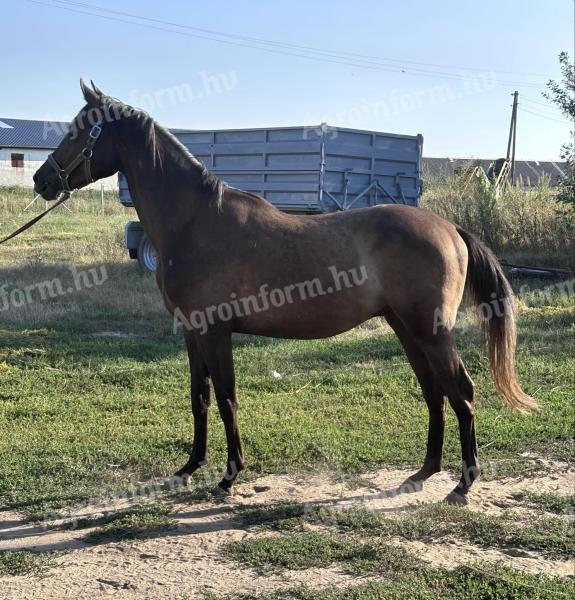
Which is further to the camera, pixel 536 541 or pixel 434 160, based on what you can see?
pixel 434 160

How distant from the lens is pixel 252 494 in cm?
443

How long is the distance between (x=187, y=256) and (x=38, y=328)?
17.7ft

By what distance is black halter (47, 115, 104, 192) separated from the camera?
458cm

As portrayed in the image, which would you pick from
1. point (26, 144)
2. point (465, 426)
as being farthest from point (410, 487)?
point (26, 144)

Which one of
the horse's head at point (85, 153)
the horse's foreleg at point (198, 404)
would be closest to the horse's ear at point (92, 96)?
the horse's head at point (85, 153)

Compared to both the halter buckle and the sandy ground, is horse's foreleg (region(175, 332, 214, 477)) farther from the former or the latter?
the halter buckle

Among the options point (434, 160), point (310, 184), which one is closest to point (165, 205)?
point (310, 184)

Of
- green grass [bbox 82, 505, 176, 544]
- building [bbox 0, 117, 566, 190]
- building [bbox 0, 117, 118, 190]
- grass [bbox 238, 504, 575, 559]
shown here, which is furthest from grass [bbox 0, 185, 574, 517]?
building [bbox 0, 117, 118, 190]

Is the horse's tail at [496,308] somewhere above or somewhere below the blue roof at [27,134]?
below

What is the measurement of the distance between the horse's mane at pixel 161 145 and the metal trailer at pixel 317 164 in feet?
23.7

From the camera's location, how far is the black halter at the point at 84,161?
180 inches

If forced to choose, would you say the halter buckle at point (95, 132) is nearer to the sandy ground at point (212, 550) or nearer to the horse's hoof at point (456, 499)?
the sandy ground at point (212, 550)

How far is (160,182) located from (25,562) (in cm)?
245

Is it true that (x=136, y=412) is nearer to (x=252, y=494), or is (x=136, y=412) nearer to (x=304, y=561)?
(x=252, y=494)
